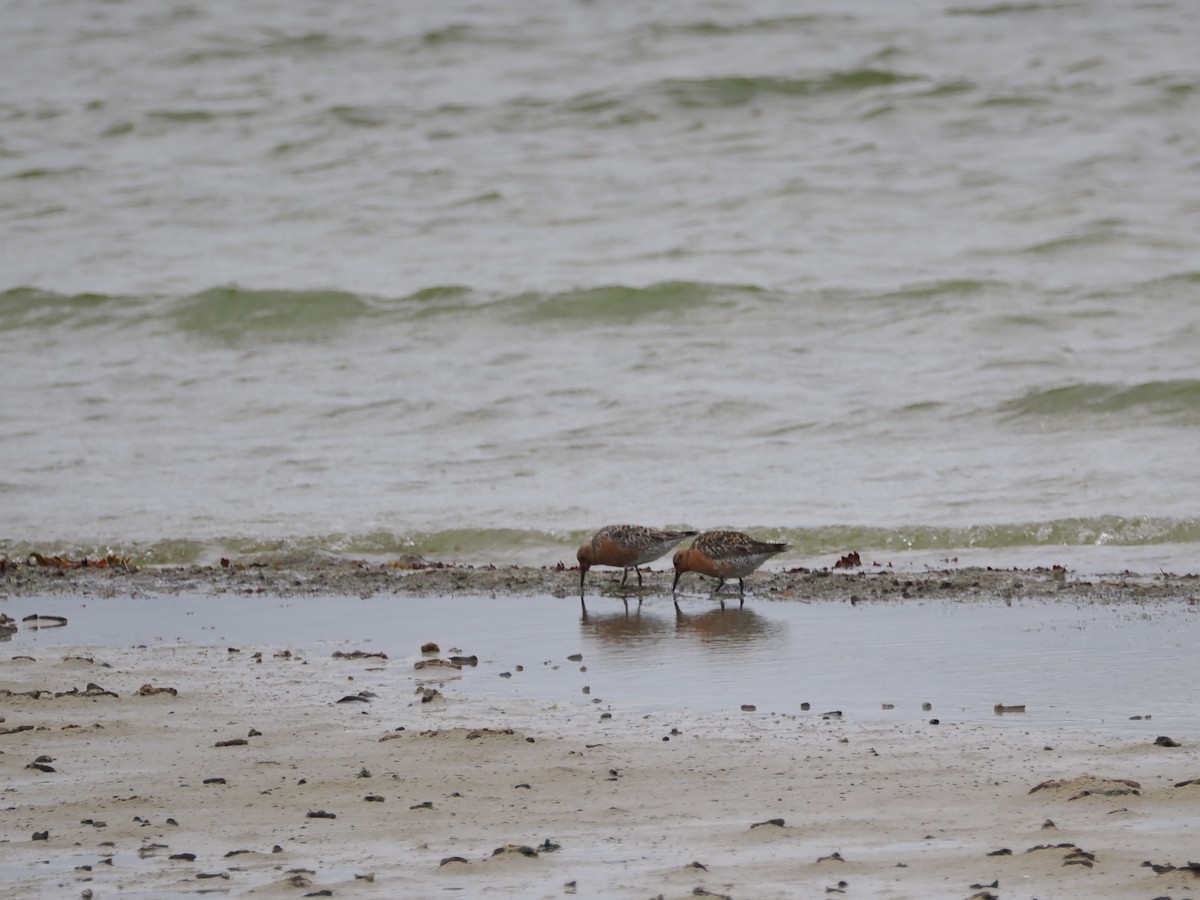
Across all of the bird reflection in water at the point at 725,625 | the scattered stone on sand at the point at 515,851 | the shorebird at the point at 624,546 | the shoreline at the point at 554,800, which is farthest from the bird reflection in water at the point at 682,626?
the scattered stone on sand at the point at 515,851

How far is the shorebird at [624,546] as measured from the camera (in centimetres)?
959

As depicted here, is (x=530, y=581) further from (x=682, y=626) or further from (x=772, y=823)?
(x=772, y=823)

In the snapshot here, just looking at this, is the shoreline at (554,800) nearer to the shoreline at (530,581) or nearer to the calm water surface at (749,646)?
the calm water surface at (749,646)

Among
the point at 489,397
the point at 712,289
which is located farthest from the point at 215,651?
the point at 712,289

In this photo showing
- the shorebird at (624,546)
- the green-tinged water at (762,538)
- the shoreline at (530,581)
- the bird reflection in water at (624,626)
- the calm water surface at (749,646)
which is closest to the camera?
the calm water surface at (749,646)

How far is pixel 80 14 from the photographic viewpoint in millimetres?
38750

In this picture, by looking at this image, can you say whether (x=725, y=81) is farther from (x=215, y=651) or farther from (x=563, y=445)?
(x=215, y=651)

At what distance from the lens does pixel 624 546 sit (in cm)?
957

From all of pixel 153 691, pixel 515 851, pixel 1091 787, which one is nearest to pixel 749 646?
pixel 153 691

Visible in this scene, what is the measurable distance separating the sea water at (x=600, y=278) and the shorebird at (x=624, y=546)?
1.62 metres

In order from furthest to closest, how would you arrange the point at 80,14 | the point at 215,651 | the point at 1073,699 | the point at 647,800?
the point at 80,14
the point at 215,651
the point at 1073,699
the point at 647,800

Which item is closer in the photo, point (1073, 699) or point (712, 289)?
point (1073, 699)

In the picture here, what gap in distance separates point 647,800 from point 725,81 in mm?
25051

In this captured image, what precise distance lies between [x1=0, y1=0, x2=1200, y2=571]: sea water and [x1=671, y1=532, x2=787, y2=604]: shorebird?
1.75 m
